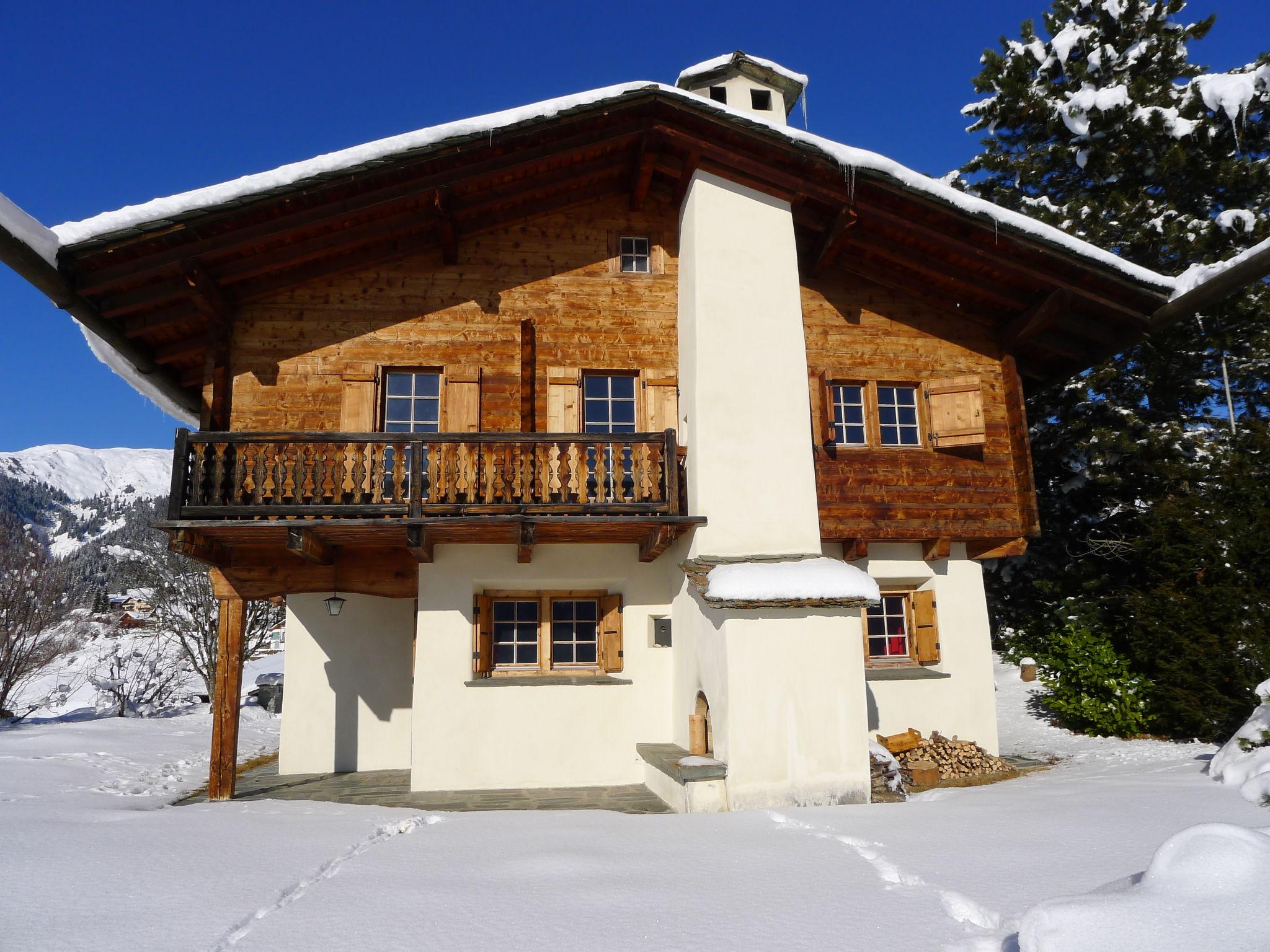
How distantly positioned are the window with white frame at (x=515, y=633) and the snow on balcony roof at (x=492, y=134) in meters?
5.19

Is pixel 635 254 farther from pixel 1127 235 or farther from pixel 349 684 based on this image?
pixel 1127 235

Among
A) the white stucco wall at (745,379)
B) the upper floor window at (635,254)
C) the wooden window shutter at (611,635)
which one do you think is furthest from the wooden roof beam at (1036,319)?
the wooden window shutter at (611,635)

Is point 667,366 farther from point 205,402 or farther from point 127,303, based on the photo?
point 127,303

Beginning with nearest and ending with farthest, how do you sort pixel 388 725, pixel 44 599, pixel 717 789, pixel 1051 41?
pixel 717 789
pixel 388 725
pixel 1051 41
pixel 44 599

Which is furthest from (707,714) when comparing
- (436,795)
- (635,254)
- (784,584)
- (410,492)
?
(635,254)

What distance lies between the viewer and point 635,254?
35.8ft

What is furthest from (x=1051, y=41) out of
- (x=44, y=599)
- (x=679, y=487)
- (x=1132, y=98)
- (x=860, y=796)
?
(x=44, y=599)

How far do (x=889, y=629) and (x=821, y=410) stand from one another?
3.02 m

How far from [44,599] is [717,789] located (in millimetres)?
17380

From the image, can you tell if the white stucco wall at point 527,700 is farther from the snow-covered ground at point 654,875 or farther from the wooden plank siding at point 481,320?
the snow-covered ground at point 654,875

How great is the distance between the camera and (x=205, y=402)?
9.62m

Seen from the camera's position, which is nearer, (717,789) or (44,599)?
(717,789)

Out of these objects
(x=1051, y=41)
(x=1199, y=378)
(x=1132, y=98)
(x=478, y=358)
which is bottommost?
(x=478, y=358)

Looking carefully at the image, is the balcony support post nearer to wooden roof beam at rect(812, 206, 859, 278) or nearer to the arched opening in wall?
the arched opening in wall
